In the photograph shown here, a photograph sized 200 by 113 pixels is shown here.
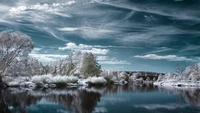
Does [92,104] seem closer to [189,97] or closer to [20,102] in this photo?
[20,102]

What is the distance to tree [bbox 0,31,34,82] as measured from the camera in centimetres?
3625

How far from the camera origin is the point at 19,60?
122 feet

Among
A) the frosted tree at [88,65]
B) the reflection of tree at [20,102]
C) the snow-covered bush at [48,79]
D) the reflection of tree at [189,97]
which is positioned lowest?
the reflection of tree at [189,97]

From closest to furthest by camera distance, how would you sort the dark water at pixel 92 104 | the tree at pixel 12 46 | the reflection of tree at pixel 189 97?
the dark water at pixel 92 104, the reflection of tree at pixel 189 97, the tree at pixel 12 46

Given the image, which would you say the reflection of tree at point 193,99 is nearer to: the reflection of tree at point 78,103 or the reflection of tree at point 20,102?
the reflection of tree at point 78,103

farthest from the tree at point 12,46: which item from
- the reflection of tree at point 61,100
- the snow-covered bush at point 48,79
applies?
the reflection of tree at point 61,100

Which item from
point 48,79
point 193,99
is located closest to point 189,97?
point 193,99

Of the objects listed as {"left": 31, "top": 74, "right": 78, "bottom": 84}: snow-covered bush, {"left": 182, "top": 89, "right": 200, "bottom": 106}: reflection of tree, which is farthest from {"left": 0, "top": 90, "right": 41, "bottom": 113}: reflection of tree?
{"left": 31, "top": 74, "right": 78, "bottom": 84}: snow-covered bush

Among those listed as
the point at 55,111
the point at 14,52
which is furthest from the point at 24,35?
the point at 55,111

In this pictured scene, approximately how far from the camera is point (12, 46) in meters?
37.1

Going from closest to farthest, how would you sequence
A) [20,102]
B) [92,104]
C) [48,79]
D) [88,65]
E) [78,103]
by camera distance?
[92,104] → [78,103] → [20,102] → [48,79] → [88,65]

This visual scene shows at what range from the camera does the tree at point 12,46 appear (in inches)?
1427

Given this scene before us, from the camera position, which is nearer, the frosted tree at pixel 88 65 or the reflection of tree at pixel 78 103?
the reflection of tree at pixel 78 103

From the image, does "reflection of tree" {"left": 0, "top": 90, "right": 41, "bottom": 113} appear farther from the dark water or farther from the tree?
the tree
